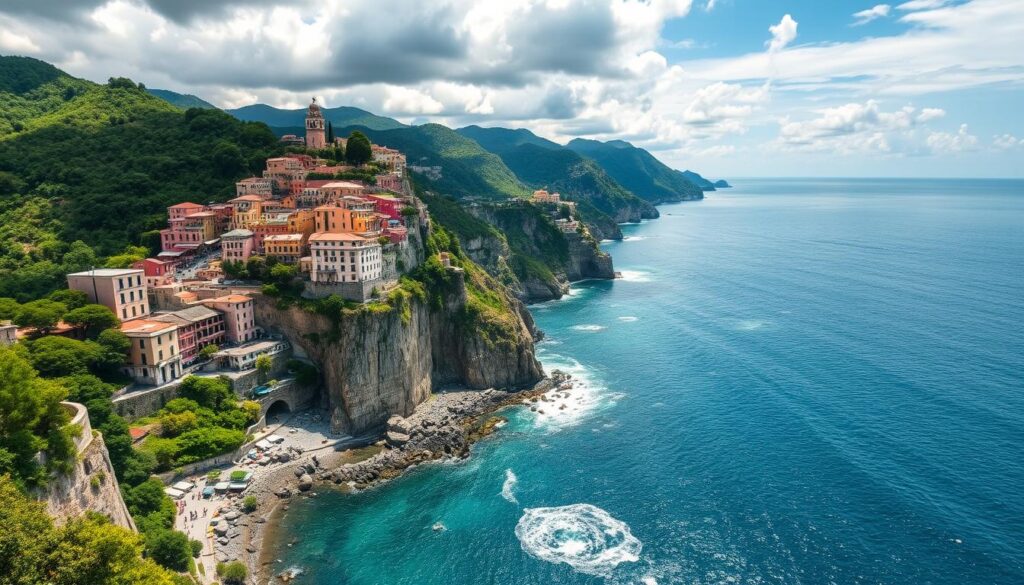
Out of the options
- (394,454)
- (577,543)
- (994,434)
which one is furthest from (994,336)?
(394,454)

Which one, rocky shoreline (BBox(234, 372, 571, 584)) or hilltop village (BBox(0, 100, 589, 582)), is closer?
rocky shoreline (BBox(234, 372, 571, 584))

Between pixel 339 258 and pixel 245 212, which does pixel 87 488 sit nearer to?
pixel 339 258

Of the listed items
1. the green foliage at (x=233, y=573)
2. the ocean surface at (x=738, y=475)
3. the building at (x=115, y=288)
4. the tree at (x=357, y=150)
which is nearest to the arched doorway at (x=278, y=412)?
the ocean surface at (x=738, y=475)

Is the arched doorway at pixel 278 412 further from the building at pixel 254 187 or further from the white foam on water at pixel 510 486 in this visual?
the building at pixel 254 187

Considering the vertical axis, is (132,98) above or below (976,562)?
above

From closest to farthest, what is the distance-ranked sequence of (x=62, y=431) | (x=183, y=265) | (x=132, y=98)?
(x=62, y=431)
(x=183, y=265)
(x=132, y=98)

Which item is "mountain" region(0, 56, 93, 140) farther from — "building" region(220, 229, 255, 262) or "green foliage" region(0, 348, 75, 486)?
"green foliage" region(0, 348, 75, 486)

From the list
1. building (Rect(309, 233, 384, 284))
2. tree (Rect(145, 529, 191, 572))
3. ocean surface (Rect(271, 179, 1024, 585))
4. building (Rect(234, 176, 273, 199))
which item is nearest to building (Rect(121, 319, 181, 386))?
building (Rect(309, 233, 384, 284))

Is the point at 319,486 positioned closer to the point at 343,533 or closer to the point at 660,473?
the point at 343,533
